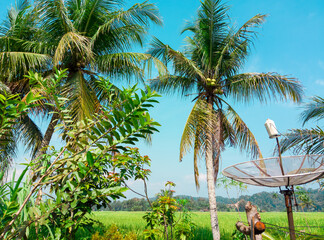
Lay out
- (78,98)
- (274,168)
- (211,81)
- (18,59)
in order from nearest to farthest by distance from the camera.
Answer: (274,168) → (78,98) → (18,59) → (211,81)

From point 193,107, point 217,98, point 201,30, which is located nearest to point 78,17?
point 201,30

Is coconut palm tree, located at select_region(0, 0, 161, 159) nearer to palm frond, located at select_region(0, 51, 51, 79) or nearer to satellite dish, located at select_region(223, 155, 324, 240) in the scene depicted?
palm frond, located at select_region(0, 51, 51, 79)

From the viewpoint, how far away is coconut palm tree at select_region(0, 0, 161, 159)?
750 centimetres

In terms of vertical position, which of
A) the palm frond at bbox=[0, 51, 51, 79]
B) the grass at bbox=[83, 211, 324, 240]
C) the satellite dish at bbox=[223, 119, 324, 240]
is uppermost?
the palm frond at bbox=[0, 51, 51, 79]

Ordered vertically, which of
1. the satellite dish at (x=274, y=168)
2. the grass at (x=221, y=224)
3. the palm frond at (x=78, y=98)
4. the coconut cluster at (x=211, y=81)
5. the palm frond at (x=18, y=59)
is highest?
the palm frond at (x=18, y=59)

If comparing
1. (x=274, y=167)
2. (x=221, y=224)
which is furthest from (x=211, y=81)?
(x=221, y=224)

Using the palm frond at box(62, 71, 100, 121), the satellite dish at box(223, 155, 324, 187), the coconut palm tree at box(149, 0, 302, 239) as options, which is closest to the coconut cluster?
the coconut palm tree at box(149, 0, 302, 239)

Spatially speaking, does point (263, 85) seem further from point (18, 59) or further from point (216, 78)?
point (18, 59)

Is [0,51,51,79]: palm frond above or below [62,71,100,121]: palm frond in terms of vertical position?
above

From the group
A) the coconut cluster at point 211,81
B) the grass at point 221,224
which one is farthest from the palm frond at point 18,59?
the coconut cluster at point 211,81

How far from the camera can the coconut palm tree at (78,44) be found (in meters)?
7.50

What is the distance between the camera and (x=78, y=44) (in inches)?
288

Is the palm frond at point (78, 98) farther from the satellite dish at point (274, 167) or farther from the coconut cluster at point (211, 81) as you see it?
the satellite dish at point (274, 167)

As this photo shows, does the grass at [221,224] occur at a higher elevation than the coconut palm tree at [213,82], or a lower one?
lower
